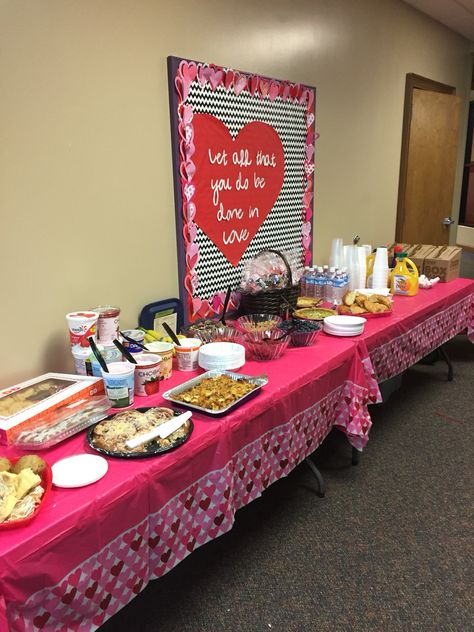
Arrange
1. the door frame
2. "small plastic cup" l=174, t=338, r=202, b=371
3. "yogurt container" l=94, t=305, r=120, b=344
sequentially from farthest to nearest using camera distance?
the door frame
"small plastic cup" l=174, t=338, r=202, b=371
"yogurt container" l=94, t=305, r=120, b=344

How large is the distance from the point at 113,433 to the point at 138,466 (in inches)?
5.4

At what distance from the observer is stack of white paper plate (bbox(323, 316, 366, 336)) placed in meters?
1.99

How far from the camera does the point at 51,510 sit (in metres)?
1.00

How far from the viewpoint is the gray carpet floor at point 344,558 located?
147 cm

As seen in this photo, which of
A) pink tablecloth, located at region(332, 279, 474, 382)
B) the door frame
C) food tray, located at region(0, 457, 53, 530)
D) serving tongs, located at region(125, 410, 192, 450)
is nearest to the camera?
food tray, located at region(0, 457, 53, 530)

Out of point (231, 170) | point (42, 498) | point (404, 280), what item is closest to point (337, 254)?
point (404, 280)

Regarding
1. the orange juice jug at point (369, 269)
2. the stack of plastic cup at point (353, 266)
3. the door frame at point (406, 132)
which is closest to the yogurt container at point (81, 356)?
the stack of plastic cup at point (353, 266)

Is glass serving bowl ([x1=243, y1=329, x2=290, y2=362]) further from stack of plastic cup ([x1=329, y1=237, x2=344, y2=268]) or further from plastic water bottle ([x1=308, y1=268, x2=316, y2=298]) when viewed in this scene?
stack of plastic cup ([x1=329, y1=237, x2=344, y2=268])

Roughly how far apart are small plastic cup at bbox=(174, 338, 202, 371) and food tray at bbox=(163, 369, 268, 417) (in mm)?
116

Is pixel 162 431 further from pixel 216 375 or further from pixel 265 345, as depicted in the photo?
pixel 265 345

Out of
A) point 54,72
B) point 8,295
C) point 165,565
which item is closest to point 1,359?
point 8,295

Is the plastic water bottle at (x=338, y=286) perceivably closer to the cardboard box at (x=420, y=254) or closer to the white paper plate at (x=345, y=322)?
the white paper plate at (x=345, y=322)

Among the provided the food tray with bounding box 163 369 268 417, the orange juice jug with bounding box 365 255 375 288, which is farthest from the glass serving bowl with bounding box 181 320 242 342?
the orange juice jug with bounding box 365 255 375 288

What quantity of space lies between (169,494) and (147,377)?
0.40m
